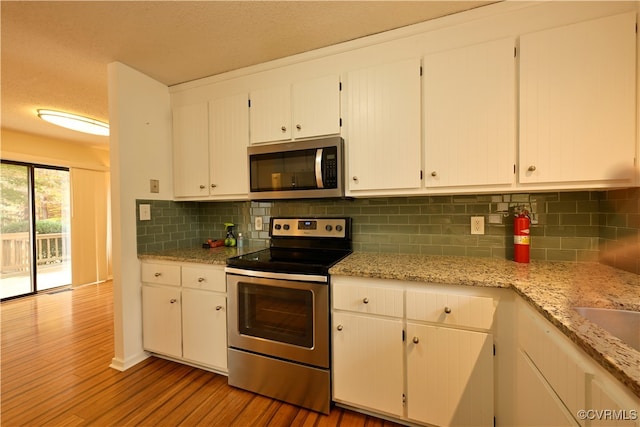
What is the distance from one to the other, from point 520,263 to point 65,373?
10.7 ft

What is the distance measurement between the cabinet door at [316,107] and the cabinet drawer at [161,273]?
1375 mm

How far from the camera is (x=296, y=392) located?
5.21 ft

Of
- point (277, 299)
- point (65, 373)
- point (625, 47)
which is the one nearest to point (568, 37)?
point (625, 47)

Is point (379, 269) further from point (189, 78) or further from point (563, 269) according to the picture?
point (189, 78)

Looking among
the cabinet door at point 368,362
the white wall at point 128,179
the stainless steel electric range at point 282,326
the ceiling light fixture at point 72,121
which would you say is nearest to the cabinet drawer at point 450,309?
the cabinet door at point 368,362

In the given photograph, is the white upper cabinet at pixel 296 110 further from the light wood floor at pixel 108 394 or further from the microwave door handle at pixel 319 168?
the light wood floor at pixel 108 394

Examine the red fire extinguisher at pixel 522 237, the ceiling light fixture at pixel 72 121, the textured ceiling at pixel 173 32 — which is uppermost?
the textured ceiling at pixel 173 32

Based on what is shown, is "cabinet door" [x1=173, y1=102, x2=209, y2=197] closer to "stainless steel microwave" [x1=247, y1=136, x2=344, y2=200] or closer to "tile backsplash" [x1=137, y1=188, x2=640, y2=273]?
"tile backsplash" [x1=137, y1=188, x2=640, y2=273]

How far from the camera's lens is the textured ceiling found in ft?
4.75

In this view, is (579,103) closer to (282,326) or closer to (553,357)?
(553,357)

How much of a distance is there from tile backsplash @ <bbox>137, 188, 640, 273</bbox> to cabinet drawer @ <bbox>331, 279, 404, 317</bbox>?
604 millimetres

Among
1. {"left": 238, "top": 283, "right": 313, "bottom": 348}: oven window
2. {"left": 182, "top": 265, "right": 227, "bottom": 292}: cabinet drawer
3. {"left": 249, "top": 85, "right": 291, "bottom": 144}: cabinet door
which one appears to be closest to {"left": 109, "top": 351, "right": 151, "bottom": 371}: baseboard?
{"left": 182, "top": 265, "right": 227, "bottom": 292}: cabinet drawer

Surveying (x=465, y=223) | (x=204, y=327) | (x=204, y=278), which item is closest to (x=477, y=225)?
(x=465, y=223)

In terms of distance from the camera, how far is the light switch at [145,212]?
209 centimetres
